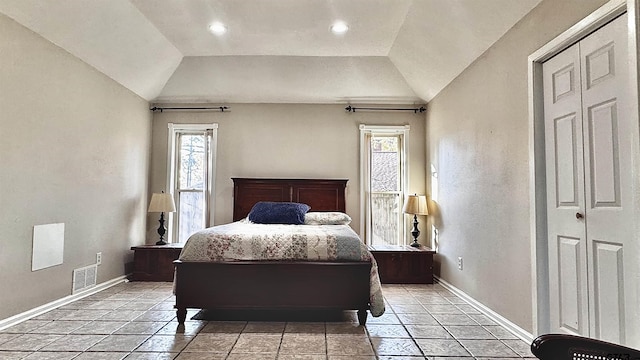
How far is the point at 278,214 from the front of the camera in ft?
14.7

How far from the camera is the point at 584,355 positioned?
1.12 m

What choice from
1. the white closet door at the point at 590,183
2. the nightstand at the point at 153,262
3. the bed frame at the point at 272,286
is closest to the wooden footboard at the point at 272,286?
the bed frame at the point at 272,286

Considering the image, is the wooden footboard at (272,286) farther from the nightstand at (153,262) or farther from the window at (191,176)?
the window at (191,176)

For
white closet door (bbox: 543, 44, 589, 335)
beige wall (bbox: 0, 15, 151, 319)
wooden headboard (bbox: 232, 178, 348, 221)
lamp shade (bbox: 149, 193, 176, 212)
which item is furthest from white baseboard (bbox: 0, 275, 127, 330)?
white closet door (bbox: 543, 44, 589, 335)

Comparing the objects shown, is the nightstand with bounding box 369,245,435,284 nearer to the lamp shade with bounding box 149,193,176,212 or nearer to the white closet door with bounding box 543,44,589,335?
the white closet door with bounding box 543,44,589,335

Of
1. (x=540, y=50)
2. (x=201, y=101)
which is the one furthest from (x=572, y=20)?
(x=201, y=101)

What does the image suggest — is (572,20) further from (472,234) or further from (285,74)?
(285,74)

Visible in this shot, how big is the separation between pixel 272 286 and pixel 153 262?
2.49 meters

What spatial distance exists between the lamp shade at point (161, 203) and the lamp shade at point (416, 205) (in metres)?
3.21

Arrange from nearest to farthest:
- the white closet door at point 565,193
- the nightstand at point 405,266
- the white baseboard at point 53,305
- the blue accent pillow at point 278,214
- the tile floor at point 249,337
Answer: the white closet door at point 565,193
the tile floor at point 249,337
the white baseboard at point 53,305
the blue accent pillow at point 278,214
the nightstand at point 405,266

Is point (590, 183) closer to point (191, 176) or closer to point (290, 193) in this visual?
point (290, 193)

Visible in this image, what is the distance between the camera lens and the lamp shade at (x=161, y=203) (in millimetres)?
4961

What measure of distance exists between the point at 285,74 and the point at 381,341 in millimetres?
3641

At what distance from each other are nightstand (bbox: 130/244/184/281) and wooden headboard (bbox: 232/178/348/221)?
3.29ft
